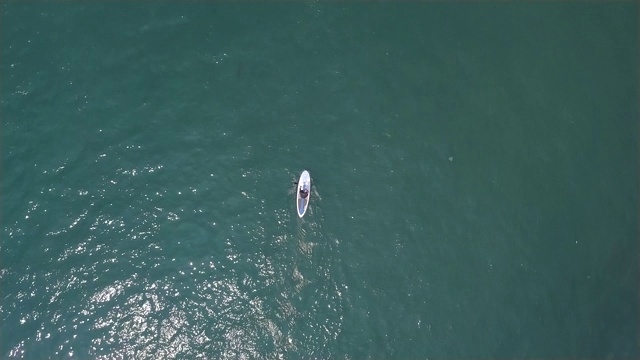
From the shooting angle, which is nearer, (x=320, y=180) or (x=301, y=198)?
(x=301, y=198)

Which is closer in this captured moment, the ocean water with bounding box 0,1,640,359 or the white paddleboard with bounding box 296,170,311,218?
the ocean water with bounding box 0,1,640,359

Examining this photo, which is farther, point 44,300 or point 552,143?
point 552,143

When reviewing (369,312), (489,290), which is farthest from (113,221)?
(489,290)

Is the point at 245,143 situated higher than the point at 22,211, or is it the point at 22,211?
the point at 245,143

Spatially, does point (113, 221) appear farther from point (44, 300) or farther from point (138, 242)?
point (44, 300)

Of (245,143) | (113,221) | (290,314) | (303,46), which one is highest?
(303,46)

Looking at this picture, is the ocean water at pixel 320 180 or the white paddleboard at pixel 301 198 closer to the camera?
the ocean water at pixel 320 180

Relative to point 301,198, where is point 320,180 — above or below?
above
